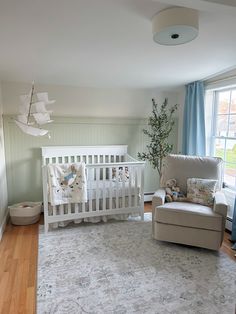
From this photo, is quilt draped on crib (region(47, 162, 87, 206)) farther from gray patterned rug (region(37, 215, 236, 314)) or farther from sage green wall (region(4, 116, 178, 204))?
sage green wall (region(4, 116, 178, 204))

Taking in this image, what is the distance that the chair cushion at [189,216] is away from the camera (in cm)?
235

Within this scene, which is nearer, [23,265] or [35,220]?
[23,265]

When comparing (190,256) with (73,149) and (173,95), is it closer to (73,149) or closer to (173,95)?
(73,149)

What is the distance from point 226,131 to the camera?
3258mm

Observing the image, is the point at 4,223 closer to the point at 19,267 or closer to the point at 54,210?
the point at 54,210

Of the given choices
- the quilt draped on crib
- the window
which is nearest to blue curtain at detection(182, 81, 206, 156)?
the window

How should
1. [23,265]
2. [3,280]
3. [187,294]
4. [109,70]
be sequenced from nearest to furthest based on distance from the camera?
[187,294], [3,280], [23,265], [109,70]

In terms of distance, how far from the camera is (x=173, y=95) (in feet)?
13.3

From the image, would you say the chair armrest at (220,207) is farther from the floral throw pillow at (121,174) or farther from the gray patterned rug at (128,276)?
the floral throw pillow at (121,174)

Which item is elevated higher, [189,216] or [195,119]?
[195,119]

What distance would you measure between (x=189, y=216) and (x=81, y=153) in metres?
1.95

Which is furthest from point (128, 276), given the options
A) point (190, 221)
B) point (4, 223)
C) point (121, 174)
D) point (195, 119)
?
point (195, 119)

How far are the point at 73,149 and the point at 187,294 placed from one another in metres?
2.50

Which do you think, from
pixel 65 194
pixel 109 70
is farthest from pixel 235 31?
pixel 65 194
